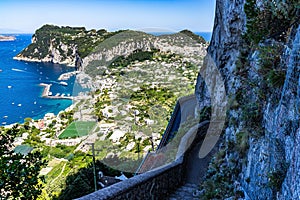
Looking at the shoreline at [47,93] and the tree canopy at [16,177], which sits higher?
the tree canopy at [16,177]

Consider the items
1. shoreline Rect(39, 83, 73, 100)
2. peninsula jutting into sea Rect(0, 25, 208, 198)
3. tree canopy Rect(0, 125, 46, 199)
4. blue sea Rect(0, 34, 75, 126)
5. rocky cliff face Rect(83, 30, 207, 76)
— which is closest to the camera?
→ tree canopy Rect(0, 125, 46, 199)

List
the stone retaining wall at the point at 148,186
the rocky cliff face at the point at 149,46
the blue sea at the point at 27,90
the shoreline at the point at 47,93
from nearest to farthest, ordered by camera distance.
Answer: the stone retaining wall at the point at 148,186, the rocky cliff face at the point at 149,46, the blue sea at the point at 27,90, the shoreline at the point at 47,93

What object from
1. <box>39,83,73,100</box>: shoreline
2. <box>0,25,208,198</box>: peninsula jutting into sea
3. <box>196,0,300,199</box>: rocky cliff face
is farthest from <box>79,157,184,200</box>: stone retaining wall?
<box>39,83,73,100</box>: shoreline

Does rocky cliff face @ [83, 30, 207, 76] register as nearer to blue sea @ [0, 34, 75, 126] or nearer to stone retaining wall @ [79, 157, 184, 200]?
stone retaining wall @ [79, 157, 184, 200]

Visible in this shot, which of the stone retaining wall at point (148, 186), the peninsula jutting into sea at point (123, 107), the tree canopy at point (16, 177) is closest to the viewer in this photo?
the tree canopy at point (16, 177)

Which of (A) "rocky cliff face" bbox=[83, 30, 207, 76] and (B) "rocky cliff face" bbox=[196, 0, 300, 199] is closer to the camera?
(B) "rocky cliff face" bbox=[196, 0, 300, 199]

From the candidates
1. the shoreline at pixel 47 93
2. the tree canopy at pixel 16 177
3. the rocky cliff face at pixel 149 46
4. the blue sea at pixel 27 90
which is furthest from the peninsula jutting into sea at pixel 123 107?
the shoreline at pixel 47 93

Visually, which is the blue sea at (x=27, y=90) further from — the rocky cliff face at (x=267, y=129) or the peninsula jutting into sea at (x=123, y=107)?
the rocky cliff face at (x=267, y=129)

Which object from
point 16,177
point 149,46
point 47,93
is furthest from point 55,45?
point 16,177

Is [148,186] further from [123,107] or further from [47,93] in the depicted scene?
[47,93]
